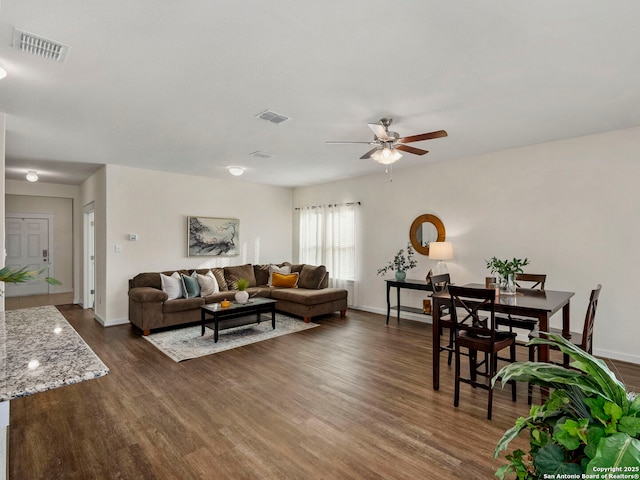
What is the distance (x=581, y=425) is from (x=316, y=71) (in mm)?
2483

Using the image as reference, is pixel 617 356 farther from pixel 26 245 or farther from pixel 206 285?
pixel 26 245

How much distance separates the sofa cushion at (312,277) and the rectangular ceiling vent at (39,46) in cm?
496

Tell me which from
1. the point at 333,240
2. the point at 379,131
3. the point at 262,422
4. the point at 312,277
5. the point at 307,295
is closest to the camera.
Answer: the point at 262,422

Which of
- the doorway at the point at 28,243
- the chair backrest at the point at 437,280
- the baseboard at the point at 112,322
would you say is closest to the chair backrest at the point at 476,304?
the chair backrest at the point at 437,280

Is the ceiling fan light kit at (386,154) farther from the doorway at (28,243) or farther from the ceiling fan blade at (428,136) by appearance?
the doorway at (28,243)

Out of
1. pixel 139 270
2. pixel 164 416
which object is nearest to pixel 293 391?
pixel 164 416

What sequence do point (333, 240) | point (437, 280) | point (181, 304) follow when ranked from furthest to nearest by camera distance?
point (333, 240)
point (181, 304)
point (437, 280)

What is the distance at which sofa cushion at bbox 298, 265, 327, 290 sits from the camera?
6.50 m

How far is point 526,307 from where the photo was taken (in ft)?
9.02

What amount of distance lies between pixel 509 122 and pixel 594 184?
4.76ft

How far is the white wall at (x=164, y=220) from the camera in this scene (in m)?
5.48

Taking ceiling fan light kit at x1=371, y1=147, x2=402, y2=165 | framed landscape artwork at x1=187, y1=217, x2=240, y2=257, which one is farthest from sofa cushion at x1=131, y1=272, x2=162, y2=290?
ceiling fan light kit at x1=371, y1=147, x2=402, y2=165

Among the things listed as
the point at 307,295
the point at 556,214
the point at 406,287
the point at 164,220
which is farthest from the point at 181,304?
the point at 556,214

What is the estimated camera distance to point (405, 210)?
590 centimetres
